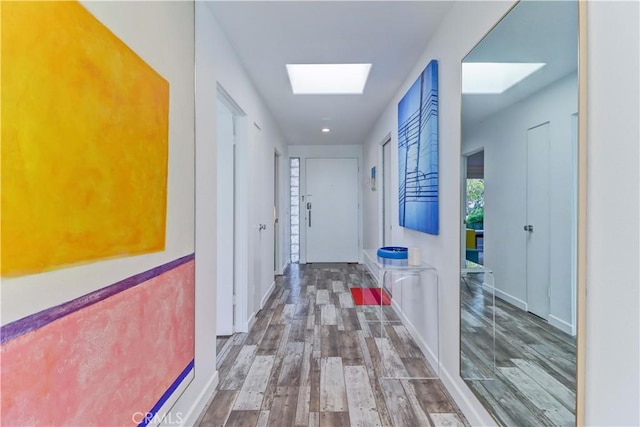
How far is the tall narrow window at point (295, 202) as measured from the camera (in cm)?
620

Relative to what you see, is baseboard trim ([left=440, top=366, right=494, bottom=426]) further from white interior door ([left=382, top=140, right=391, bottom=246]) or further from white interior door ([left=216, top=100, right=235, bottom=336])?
white interior door ([left=382, top=140, right=391, bottom=246])

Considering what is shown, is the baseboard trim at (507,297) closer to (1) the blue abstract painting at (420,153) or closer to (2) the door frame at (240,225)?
(1) the blue abstract painting at (420,153)

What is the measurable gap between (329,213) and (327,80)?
3.14 m

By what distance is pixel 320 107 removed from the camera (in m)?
3.87

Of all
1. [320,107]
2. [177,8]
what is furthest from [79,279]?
[320,107]

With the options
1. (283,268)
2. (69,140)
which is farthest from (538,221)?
(283,268)

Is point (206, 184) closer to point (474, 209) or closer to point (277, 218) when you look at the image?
point (474, 209)

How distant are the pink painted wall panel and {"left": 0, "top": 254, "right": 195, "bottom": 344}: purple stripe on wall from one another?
13mm

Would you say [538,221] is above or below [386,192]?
below

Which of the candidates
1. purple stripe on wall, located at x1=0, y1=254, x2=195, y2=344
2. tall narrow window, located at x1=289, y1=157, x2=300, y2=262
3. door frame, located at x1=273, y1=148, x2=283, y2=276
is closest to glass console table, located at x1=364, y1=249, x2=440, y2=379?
purple stripe on wall, located at x1=0, y1=254, x2=195, y2=344

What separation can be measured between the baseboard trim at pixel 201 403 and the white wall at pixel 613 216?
164cm

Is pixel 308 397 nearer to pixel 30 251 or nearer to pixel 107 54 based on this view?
pixel 30 251

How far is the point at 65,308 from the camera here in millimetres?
853

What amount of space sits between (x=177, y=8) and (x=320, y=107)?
2495mm
